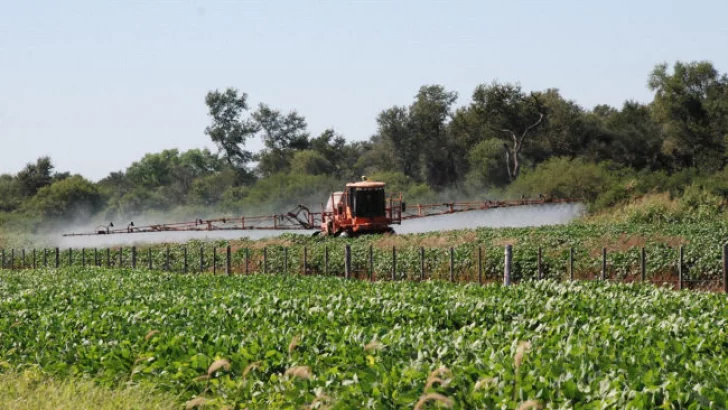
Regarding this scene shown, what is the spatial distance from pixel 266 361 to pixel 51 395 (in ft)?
7.12

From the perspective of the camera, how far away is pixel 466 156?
279ft

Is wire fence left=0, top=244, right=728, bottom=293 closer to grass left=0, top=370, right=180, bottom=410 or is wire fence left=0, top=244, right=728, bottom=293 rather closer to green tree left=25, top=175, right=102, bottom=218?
grass left=0, top=370, right=180, bottom=410

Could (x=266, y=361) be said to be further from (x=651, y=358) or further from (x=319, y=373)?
(x=651, y=358)

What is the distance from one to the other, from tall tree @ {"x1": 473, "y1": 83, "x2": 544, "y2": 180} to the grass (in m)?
69.0

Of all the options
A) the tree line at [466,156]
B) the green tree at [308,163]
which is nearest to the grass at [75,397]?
the tree line at [466,156]

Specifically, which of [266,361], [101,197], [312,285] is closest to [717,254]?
[312,285]

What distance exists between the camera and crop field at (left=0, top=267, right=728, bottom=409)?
299 inches

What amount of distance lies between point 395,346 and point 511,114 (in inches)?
2792

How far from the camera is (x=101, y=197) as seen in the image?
98.1m

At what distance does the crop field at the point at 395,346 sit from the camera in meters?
7.58

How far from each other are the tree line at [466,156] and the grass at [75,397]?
149 ft

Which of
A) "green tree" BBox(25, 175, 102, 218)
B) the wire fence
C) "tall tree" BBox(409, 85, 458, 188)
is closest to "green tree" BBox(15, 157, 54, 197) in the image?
"green tree" BBox(25, 175, 102, 218)

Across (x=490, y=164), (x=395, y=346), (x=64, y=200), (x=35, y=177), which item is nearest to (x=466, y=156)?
(x=490, y=164)

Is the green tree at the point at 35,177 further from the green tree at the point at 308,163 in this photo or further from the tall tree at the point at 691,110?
the tall tree at the point at 691,110
